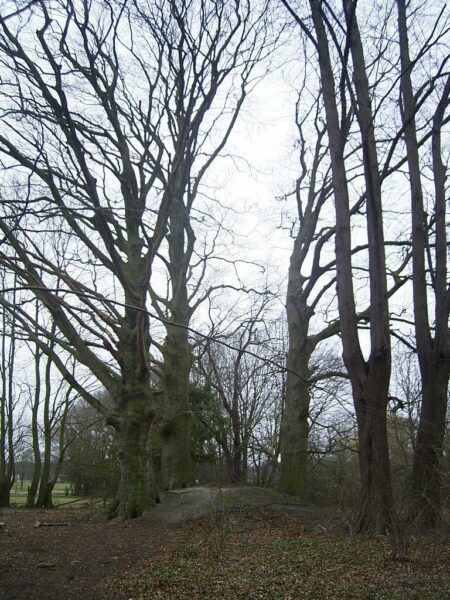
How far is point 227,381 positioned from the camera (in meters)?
25.1

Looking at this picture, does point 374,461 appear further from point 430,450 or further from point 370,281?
point 370,281

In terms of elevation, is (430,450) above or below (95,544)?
above

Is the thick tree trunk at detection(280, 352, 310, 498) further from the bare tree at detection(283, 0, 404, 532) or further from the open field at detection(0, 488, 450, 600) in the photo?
the bare tree at detection(283, 0, 404, 532)

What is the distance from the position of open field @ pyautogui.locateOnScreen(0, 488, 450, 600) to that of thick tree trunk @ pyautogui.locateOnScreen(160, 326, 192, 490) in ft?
16.7

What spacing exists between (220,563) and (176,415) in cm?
922

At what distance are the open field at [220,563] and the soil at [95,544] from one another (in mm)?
16

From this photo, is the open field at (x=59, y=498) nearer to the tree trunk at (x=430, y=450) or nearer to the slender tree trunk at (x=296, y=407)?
the slender tree trunk at (x=296, y=407)

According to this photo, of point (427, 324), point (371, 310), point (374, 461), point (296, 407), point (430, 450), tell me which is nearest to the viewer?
point (374, 461)

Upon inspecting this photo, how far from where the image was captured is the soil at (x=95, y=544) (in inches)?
223

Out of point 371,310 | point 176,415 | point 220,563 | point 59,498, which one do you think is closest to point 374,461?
point 371,310

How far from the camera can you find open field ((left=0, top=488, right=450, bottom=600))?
211 inches

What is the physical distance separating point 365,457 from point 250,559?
2.49 meters

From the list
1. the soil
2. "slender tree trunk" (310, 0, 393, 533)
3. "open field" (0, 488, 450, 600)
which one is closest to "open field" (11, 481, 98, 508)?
the soil

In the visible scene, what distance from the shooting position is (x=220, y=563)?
6723 mm
